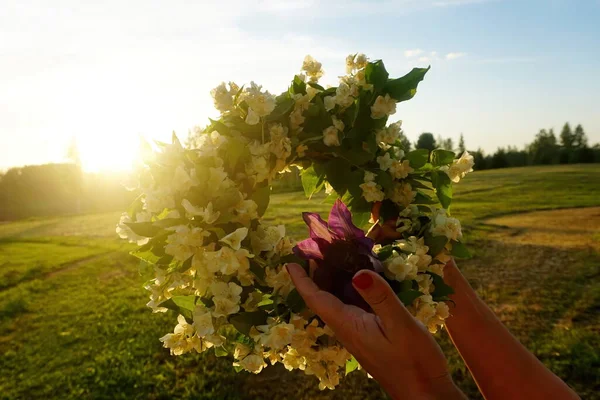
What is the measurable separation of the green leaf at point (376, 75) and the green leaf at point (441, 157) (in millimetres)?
540

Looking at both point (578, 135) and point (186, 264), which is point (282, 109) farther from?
point (578, 135)

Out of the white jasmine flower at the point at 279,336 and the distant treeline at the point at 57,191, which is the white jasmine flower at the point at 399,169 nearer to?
the white jasmine flower at the point at 279,336

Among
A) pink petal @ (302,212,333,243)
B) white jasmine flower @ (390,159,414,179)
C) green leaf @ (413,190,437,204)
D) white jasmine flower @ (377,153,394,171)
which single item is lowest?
pink petal @ (302,212,333,243)

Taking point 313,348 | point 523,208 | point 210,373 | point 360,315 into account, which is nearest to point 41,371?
point 210,373

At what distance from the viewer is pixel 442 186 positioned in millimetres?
2754

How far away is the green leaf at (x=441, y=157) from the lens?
2730mm

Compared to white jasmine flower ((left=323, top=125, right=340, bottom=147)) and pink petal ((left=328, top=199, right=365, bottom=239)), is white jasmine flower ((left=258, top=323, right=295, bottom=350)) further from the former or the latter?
white jasmine flower ((left=323, top=125, right=340, bottom=147))

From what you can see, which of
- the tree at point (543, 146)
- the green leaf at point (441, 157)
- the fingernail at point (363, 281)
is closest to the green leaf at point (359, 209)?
the green leaf at point (441, 157)

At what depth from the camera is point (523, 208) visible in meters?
18.9

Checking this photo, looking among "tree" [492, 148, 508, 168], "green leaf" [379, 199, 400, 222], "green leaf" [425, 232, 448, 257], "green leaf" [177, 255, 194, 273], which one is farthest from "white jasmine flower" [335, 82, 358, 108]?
"tree" [492, 148, 508, 168]

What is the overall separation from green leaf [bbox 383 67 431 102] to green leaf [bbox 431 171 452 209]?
0.49m

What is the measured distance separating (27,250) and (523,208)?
1731 centimetres

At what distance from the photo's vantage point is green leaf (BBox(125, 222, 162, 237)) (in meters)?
1.99

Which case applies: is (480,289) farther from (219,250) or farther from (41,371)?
(219,250)
